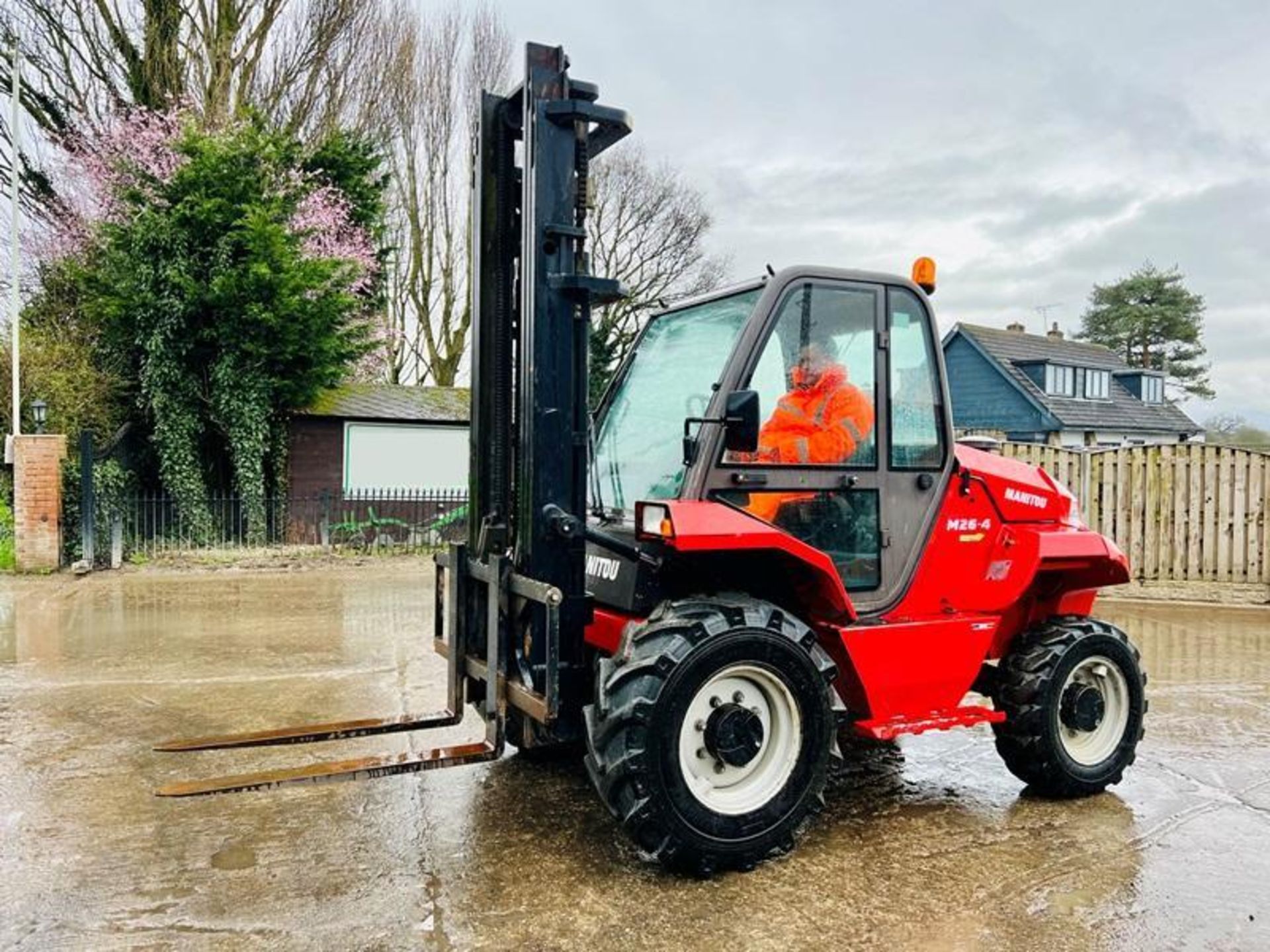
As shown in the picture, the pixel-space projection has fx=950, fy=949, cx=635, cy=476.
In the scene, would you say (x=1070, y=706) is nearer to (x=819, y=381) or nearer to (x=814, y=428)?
(x=814, y=428)

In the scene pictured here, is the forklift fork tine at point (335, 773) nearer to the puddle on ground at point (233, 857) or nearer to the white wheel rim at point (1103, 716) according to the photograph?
the puddle on ground at point (233, 857)

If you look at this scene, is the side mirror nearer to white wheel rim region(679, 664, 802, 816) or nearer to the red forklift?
the red forklift

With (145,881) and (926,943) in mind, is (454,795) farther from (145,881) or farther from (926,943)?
(926,943)

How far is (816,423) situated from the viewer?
13.5ft

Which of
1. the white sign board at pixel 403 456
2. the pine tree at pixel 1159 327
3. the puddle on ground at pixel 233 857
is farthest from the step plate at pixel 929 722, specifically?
the pine tree at pixel 1159 327

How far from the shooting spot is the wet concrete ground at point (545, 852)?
3143 mm

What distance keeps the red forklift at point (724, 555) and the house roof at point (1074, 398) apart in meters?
27.0

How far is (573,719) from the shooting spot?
3793 mm

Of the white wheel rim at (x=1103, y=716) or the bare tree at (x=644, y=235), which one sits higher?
the bare tree at (x=644, y=235)

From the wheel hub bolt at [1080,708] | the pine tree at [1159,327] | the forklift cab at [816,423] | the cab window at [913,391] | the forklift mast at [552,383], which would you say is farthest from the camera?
the pine tree at [1159,327]

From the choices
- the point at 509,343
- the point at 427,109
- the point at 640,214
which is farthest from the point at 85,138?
the point at 509,343

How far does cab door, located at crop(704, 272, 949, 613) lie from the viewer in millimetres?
3949

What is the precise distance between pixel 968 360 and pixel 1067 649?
29100 mm

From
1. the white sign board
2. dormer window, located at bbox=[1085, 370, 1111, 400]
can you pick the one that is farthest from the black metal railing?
dormer window, located at bbox=[1085, 370, 1111, 400]
